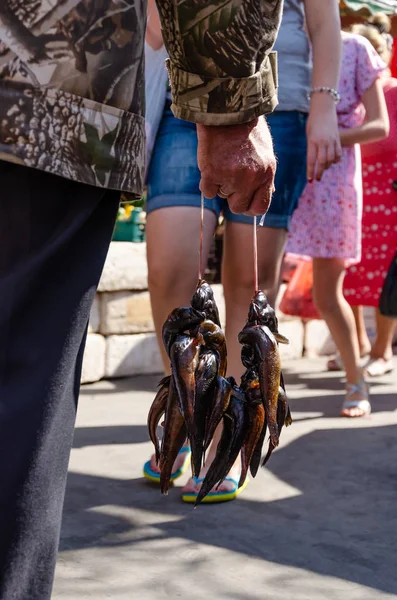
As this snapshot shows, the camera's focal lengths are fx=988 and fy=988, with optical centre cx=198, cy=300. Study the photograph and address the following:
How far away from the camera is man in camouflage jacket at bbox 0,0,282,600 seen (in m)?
1.40

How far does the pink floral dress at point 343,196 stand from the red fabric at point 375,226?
0.81m

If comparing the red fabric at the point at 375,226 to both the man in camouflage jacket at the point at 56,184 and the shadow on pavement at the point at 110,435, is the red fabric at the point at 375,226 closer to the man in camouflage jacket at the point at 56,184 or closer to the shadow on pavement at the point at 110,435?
the shadow on pavement at the point at 110,435

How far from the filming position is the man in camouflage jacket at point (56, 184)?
1400 mm

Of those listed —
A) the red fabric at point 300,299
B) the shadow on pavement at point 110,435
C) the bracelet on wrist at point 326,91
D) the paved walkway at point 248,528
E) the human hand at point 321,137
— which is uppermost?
the bracelet on wrist at point 326,91

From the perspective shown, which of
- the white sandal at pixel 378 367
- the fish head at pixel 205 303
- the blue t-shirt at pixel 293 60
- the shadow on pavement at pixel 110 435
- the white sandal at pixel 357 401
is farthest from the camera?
the white sandal at pixel 378 367

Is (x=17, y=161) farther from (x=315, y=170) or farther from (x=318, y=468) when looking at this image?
(x=318, y=468)

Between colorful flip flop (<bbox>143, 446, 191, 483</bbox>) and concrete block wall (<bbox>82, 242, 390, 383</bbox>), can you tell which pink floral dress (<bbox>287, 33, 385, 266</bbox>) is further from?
colorful flip flop (<bbox>143, 446, 191, 483</bbox>)

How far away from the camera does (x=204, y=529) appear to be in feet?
9.84

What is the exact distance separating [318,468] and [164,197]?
1.27 meters

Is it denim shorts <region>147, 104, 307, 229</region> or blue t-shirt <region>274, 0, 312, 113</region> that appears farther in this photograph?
blue t-shirt <region>274, 0, 312, 113</region>

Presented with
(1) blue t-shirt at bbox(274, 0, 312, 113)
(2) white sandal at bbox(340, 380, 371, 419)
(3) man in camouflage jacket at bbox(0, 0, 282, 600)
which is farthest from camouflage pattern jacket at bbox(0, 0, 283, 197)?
(2) white sandal at bbox(340, 380, 371, 419)

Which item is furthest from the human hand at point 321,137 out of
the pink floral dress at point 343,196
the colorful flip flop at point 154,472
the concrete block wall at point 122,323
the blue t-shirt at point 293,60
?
the concrete block wall at point 122,323

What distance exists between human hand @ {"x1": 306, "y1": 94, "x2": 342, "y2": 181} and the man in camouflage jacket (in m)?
1.67

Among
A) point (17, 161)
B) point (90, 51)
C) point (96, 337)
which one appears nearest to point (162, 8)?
point (90, 51)
